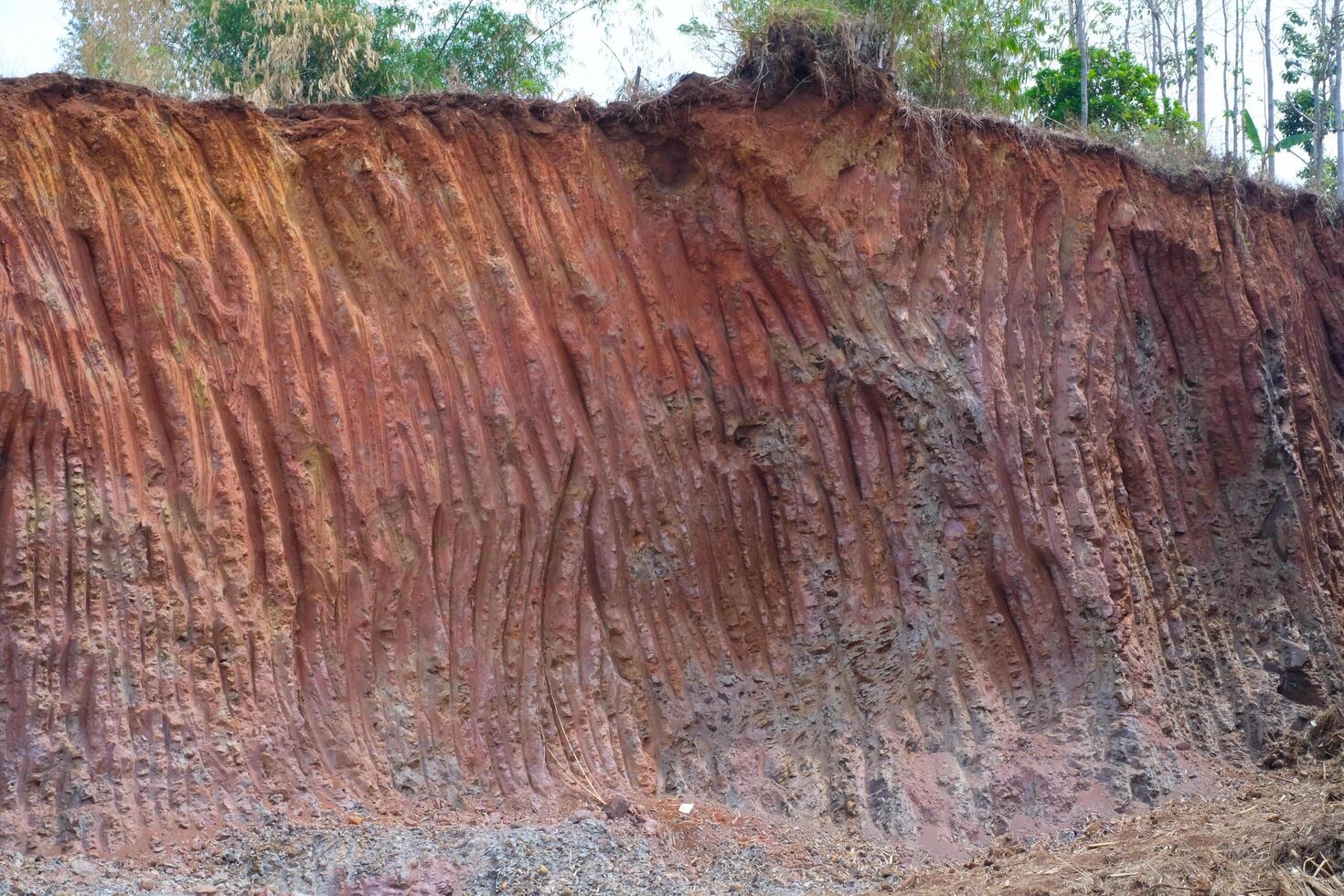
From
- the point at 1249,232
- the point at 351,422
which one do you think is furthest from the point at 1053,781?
the point at 1249,232

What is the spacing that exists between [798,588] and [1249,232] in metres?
5.77

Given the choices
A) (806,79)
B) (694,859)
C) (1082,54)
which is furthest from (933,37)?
(694,859)

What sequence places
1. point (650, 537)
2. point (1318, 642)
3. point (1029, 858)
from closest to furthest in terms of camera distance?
1. point (1029, 858)
2. point (650, 537)
3. point (1318, 642)

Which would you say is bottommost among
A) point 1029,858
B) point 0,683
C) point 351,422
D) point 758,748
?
point 1029,858

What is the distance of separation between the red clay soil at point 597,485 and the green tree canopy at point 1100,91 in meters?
6.13

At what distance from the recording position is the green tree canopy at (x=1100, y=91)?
16.0m

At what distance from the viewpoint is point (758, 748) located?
27.4 feet

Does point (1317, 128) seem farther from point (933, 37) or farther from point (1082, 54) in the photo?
point (933, 37)

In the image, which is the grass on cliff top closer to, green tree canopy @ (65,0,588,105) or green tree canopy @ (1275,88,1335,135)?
green tree canopy @ (65,0,588,105)

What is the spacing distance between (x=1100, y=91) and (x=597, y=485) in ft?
35.6

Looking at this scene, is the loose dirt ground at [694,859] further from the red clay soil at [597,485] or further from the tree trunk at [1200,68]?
the tree trunk at [1200,68]

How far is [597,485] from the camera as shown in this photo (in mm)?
8492

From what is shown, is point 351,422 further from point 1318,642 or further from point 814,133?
point 1318,642

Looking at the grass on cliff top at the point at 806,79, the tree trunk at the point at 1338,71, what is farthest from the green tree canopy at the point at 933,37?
the tree trunk at the point at 1338,71
